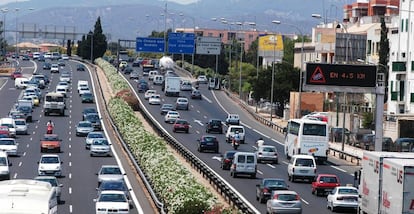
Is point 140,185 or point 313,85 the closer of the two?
point 140,185

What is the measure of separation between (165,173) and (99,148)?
19.4 metres

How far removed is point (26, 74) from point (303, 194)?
104241 mm

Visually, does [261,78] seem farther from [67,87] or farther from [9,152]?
[9,152]

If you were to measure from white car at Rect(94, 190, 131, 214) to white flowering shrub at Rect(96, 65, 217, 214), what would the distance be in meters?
1.60

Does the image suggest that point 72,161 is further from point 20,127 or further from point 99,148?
point 20,127

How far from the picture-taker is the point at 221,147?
258 feet

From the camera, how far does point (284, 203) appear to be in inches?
1694

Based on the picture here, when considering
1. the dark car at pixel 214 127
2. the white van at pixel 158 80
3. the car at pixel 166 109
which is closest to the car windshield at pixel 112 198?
the dark car at pixel 214 127

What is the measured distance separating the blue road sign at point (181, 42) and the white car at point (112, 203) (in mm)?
85238

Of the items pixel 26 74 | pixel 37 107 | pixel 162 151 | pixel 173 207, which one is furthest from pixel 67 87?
pixel 173 207

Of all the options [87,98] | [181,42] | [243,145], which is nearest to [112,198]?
[243,145]

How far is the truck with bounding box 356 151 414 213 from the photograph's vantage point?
1395 inches

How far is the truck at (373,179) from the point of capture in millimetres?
35438

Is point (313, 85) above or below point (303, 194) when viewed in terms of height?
above
